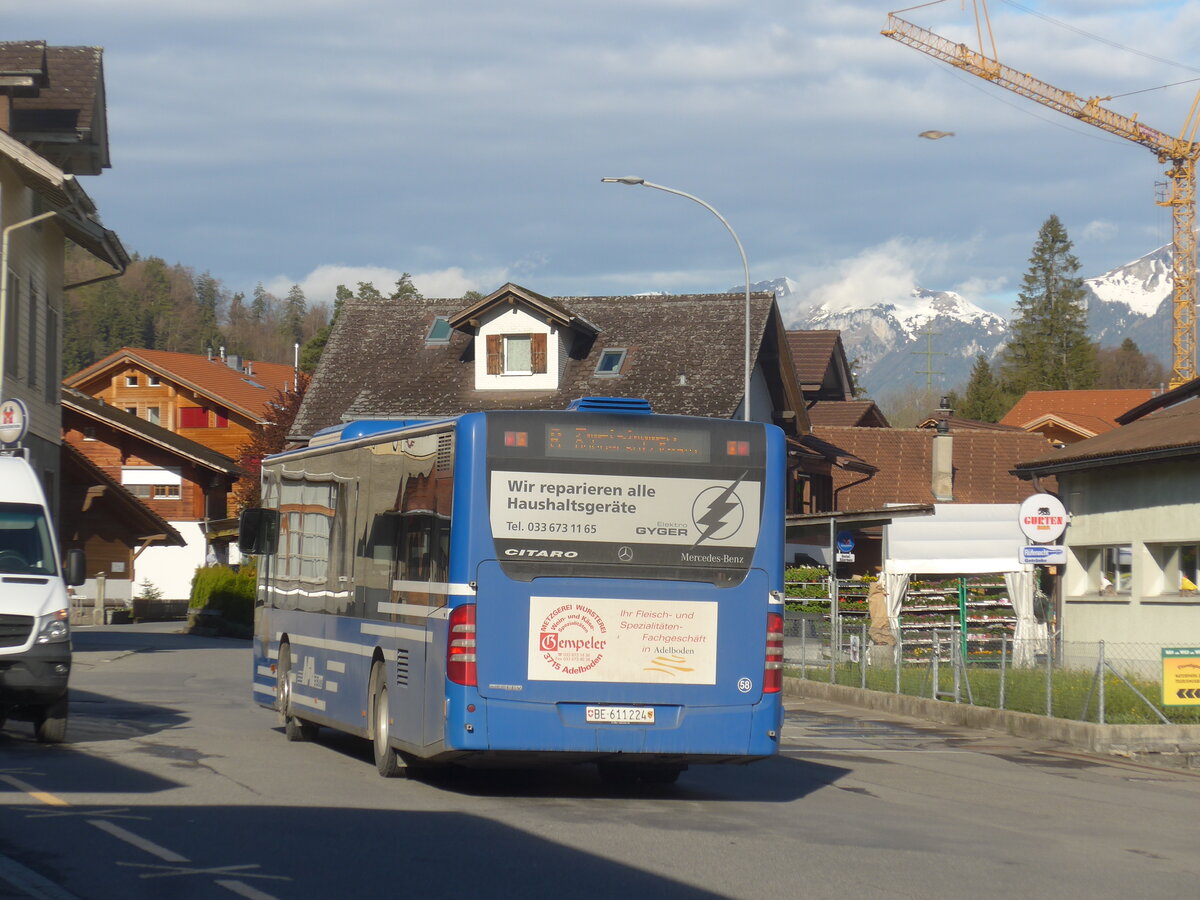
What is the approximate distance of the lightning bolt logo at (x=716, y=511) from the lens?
493 inches

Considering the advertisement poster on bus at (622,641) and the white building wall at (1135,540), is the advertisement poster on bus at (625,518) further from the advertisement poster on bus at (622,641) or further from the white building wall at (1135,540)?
the white building wall at (1135,540)

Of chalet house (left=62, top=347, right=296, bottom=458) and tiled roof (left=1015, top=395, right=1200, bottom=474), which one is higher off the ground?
chalet house (left=62, top=347, right=296, bottom=458)

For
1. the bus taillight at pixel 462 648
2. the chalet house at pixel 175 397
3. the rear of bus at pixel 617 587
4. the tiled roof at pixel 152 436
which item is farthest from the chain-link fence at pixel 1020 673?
the chalet house at pixel 175 397

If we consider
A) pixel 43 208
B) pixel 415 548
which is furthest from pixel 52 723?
pixel 43 208

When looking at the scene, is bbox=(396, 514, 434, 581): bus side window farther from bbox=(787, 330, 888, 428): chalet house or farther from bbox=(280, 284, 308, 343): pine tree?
bbox=(280, 284, 308, 343): pine tree

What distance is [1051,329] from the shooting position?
117938mm

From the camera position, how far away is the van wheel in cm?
1476

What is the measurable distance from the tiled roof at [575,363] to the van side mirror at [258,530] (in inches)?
1044

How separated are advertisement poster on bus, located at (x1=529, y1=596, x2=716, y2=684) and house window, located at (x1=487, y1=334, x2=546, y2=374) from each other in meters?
34.8

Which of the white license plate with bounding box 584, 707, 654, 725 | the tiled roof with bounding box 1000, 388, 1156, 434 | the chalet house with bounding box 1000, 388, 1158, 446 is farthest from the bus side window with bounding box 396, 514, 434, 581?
the tiled roof with bounding box 1000, 388, 1156, 434

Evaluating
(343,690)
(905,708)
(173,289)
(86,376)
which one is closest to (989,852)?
(343,690)

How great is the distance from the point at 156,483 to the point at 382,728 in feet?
169

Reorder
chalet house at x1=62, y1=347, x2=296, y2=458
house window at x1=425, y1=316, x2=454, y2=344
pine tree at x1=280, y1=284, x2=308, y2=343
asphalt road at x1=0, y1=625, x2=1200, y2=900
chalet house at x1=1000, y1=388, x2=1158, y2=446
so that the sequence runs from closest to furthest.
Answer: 1. asphalt road at x1=0, y1=625, x2=1200, y2=900
2. house window at x1=425, y1=316, x2=454, y2=344
3. chalet house at x1=62, y1=347, x2=296, y2=458
4. chalet house at x1=1000, y1=388, x2=1158, y2=446
5. pine tree at x1=280, y1=284, x2=308, y2=343

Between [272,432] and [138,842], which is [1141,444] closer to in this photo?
[138,842]
